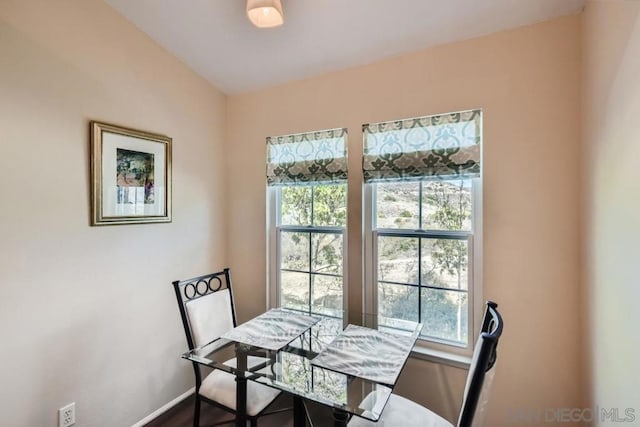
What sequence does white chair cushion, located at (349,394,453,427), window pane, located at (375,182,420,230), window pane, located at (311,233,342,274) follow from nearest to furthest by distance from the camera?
white chair cushion, located at (349,394,453,427) < window pane, located at (375,182,420,230) < window pane, located at (311,233,342,274)

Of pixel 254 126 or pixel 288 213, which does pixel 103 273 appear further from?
pixel 254 126

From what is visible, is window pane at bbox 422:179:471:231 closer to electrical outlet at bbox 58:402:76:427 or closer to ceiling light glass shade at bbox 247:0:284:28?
ceiling light glass shade at bbox 247:0:284:28

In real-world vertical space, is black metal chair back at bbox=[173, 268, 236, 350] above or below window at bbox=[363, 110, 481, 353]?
below

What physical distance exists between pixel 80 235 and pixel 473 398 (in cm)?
206

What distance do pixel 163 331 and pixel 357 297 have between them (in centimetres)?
141

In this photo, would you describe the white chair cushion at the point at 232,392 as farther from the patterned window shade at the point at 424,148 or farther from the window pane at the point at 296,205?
the patterned window shade at the point at 424,148

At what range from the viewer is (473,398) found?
105 centimetres

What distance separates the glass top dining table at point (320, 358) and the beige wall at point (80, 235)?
73 centimetres

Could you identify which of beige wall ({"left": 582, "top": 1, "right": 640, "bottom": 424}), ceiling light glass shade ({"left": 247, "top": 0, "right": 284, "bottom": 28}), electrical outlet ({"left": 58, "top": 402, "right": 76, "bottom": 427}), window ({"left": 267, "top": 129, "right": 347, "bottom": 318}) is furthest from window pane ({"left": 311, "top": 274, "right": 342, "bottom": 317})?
ceiling light glass shade ({"left": 247, "top": 0, "right": 284, "bottom": 28})

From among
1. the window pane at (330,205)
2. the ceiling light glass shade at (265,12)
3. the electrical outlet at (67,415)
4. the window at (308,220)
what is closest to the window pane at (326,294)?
the window at (308,220)

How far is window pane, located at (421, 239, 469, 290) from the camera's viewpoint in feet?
5.94

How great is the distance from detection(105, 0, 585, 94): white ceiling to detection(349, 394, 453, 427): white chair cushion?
6.40 feet

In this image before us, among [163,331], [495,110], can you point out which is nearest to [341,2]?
[495,110]

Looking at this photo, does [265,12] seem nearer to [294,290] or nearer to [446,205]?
[446,205]
